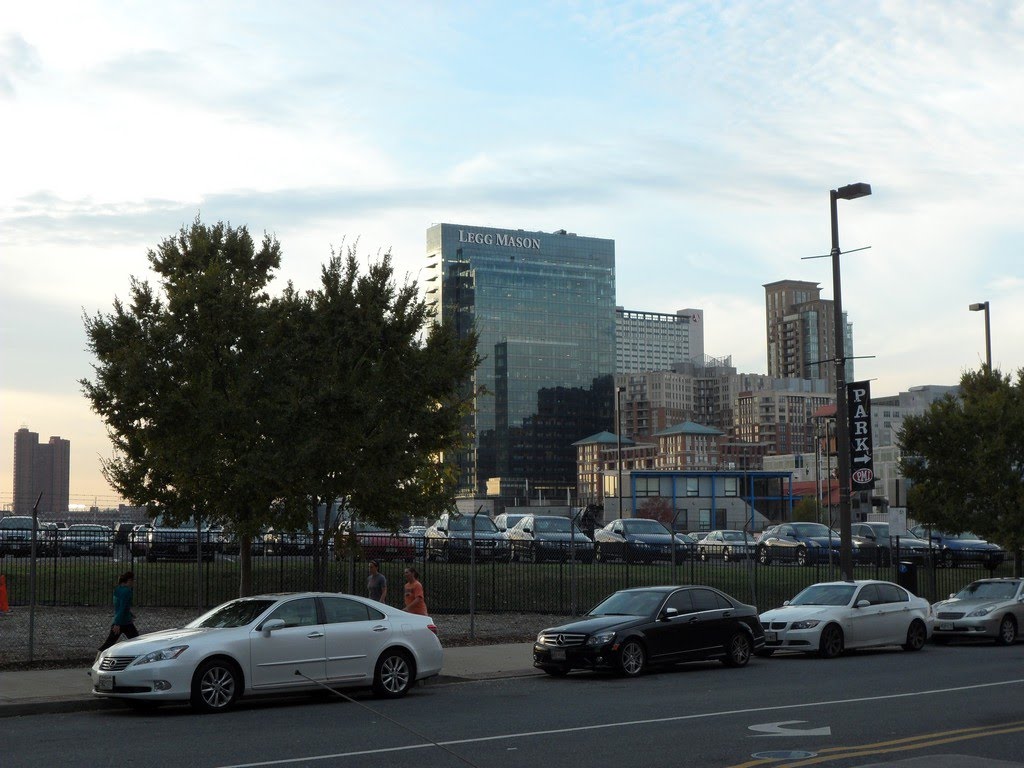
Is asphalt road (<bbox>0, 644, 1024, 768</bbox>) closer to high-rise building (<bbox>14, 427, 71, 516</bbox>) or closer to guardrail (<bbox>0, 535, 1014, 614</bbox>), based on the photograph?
guardrail (<bbox>0, 535, 1014, 614</bbox>)

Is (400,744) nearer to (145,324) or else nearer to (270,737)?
(270,737)

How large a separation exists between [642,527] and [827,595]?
22.1m

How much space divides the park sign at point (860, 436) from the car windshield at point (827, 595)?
3876 millimetres

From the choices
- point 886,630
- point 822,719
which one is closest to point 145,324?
point 822,719

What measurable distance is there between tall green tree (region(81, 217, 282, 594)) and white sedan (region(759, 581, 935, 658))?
32.4 ft

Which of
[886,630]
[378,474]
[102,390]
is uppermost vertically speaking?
[102,390]

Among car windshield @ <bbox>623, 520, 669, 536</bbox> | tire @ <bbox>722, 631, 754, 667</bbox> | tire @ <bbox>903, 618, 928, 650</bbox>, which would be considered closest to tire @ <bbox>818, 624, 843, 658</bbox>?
tire @ <bbox>903, 618, 928, 650</bbox>

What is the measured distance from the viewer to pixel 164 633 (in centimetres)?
1534

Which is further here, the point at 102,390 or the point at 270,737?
the point at 102,390

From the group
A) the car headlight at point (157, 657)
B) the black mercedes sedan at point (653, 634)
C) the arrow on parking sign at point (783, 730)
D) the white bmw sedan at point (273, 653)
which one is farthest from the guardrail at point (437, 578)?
the arrow on parking sign at point (783, 730)

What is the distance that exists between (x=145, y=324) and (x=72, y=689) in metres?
7.23

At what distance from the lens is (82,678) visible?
17.6 meters

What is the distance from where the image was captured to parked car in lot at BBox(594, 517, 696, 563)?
38.6 meters

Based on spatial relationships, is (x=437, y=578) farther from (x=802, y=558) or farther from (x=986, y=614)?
(x=802, y=558)
